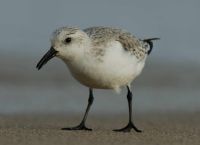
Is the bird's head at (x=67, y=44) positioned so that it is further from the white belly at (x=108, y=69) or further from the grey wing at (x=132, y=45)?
the grey wing at (x=132, y=45)

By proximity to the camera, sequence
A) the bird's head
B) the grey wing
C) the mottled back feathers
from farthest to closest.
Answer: the grey wing
the mottled back feathers
the bird's head

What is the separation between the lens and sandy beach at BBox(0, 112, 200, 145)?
9.02 meters

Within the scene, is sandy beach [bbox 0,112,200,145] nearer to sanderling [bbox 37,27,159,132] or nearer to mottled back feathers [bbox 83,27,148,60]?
sanderling [bbox 37,27,159,132]

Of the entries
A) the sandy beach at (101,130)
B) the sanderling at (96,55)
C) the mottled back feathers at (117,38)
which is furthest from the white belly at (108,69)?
the sandy beach at (101,130)

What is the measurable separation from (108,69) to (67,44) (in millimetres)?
547

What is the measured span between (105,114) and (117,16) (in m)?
6.77

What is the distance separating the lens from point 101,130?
10328 mm

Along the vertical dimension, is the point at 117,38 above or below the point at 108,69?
above

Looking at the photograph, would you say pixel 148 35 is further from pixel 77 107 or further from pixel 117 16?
pixel 77 107

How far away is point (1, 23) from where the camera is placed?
18.1 meters

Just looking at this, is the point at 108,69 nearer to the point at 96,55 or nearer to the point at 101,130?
the point at 96,55

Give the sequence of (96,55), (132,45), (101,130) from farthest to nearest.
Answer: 1. (132,45)
2. (101,130)
3. (96,55)

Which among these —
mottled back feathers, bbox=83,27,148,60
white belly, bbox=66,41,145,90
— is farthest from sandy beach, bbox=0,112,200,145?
mottled back feathers, bbox=83,27,148,60

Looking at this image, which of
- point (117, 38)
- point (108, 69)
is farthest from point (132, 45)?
point (108, 69)
